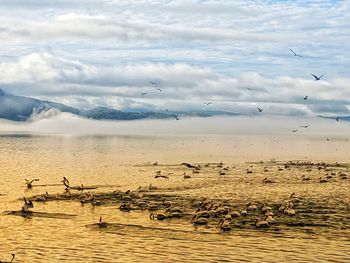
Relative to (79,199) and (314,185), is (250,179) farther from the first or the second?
(79,199)

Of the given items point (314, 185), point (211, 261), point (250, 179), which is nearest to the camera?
point (211, 261)

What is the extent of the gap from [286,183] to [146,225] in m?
28.9

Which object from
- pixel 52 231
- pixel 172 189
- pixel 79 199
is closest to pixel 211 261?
pixel 52 231

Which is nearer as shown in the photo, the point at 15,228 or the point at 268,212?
the point at 15,228

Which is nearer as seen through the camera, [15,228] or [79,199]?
[15,228]

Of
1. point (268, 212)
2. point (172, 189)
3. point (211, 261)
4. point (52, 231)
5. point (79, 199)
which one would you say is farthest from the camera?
point (172, 189)

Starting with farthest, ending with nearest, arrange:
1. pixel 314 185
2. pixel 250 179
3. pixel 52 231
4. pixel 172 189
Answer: pixel 250 179 < pixel 314 185 < pixel 172 189 < pixel 52 231

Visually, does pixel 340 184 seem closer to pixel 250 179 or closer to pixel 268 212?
pixel 250 179

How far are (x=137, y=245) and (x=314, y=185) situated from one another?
1293 inches

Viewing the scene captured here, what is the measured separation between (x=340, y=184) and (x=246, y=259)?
1350 inches

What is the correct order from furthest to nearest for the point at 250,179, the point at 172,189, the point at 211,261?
the point at 250,179
the point at 172,189
the point at 211,261

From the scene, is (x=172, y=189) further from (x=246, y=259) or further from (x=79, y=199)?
(x=246, y=259)

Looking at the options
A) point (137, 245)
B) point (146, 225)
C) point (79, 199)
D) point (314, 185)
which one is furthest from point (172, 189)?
point (137, 245)

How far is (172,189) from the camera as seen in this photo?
5497 cm
